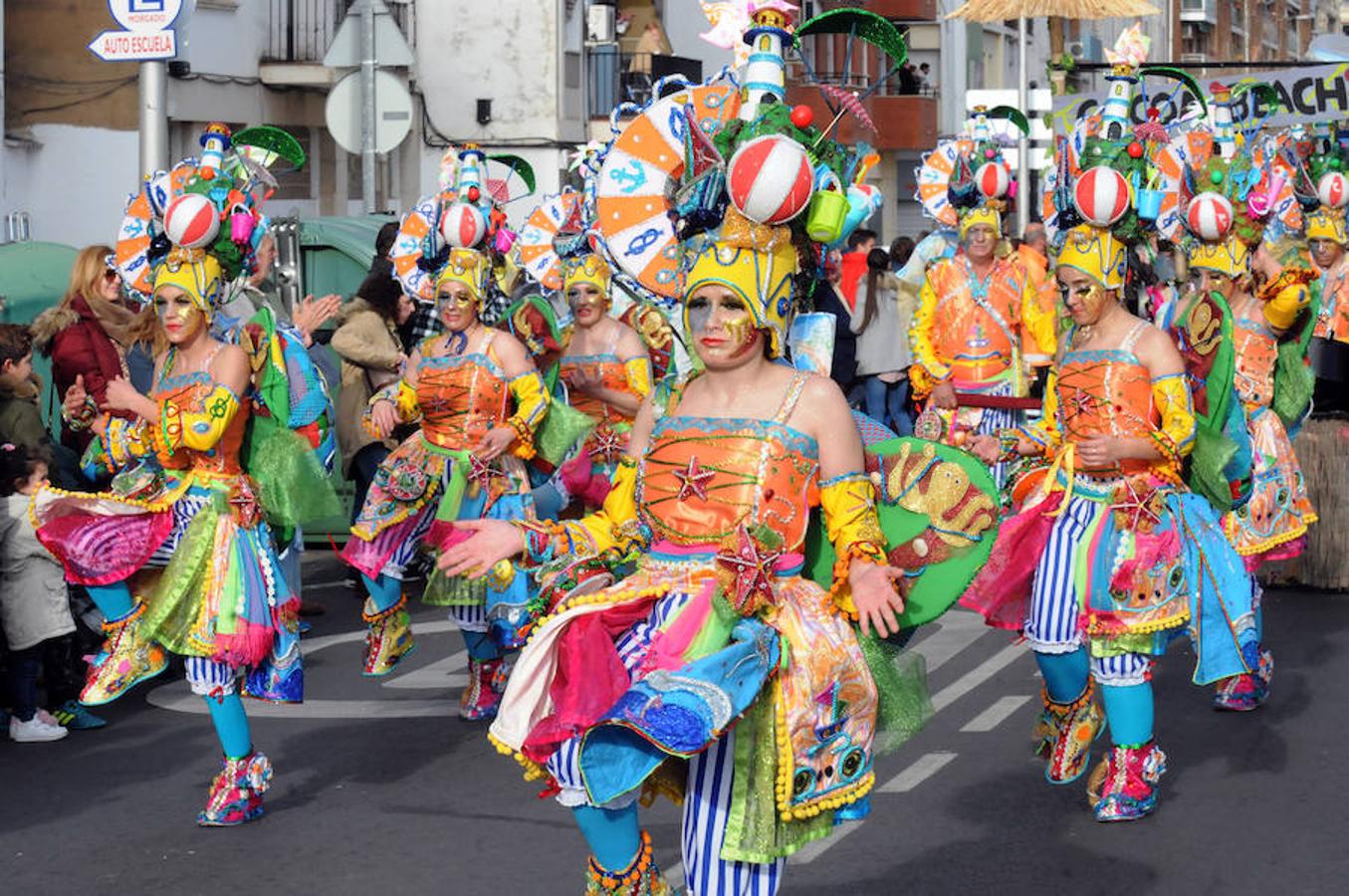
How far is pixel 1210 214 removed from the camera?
30.8 feet

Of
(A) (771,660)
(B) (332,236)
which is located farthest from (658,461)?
(B) (332,236)

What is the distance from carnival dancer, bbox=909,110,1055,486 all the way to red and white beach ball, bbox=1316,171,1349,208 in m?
3.09

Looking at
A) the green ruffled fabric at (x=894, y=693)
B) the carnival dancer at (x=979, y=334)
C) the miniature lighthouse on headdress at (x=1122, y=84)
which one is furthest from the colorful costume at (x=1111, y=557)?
the carnival dancer at (x=979, y=334)

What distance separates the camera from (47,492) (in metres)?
8.29

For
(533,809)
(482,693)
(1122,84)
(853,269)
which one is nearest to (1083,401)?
(1122,84)

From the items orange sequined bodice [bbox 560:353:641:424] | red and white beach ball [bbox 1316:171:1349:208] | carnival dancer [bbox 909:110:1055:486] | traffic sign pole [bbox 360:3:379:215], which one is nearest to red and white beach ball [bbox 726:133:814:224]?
orange sequined bodice [bbox 560:353:641:424]

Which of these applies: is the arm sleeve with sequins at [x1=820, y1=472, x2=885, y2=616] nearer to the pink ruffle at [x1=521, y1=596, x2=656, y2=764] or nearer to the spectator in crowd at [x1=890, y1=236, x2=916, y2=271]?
the pink ruffle at [x1=521, y1=596, x2=656, y2=764]

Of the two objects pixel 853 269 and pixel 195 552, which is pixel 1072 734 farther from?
pixel 853 269

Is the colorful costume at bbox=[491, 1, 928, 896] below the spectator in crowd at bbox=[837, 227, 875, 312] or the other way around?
below

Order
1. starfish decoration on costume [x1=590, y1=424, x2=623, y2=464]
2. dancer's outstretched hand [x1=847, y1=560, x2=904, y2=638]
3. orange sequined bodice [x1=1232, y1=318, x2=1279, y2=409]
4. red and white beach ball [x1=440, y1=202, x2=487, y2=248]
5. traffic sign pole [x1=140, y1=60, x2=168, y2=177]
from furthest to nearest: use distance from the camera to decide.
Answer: traffic sign pole [x1=140, y1=60, x2=168, y2=177] < starfish decoration on costume [x1=590, y1=424, x2=623, y2=464] < orange sequined bodice [x1=1232, y1=318, x2=1279, y2=409] < red and white beach ball [x1=440, y1=202, x2=487, y2=248] < dancer's outstretched hand [x1=847, y1=560, x2=904, y2=638]

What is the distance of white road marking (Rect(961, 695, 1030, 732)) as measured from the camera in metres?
9.06

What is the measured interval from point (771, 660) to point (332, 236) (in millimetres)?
9626

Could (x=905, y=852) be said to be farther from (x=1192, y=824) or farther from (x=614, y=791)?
(x=614, y=791)

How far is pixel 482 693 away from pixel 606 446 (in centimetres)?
157
